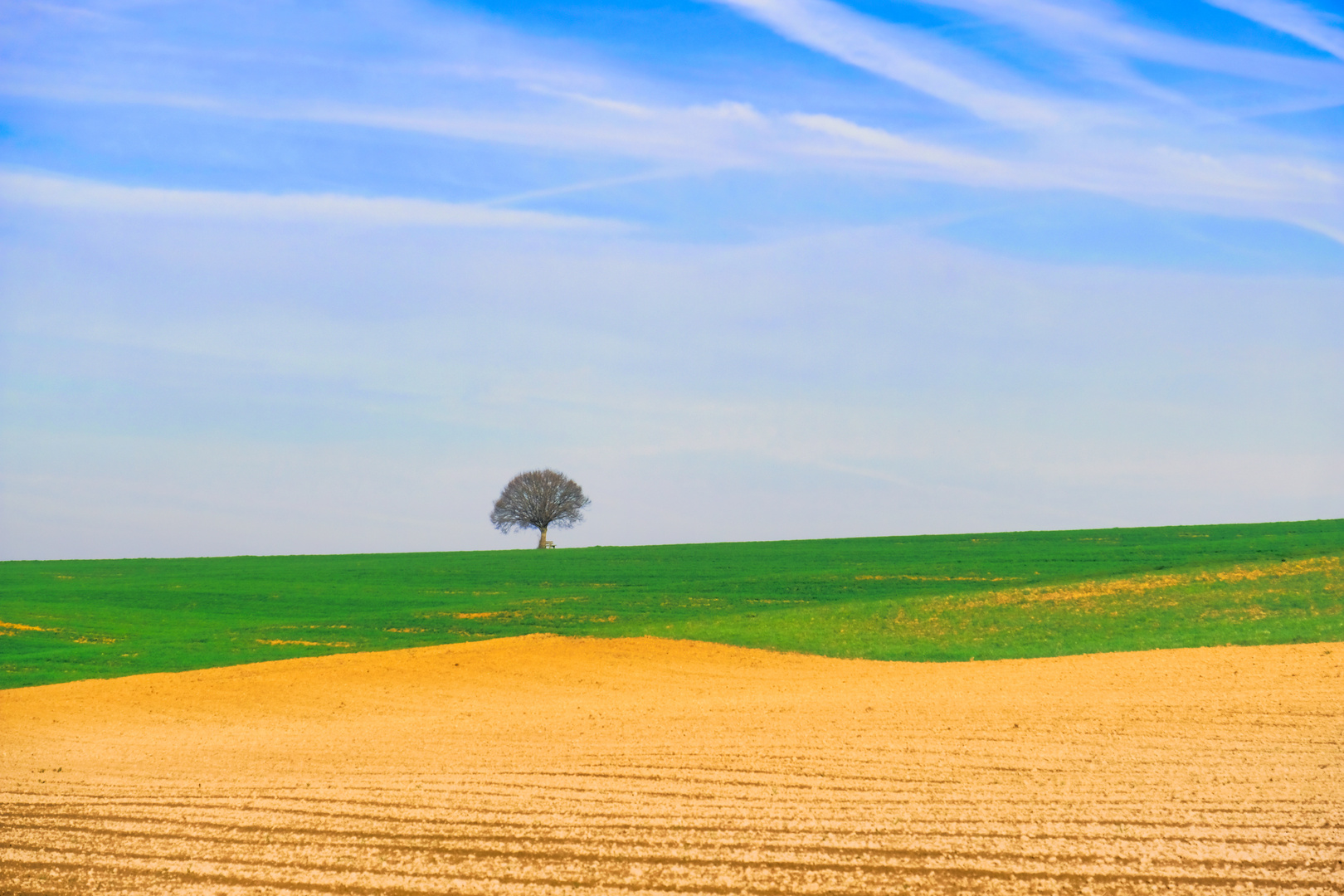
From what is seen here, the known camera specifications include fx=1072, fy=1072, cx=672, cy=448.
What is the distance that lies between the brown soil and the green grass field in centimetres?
570

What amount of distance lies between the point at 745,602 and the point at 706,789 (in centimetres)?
2759

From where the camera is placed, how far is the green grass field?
27.5m

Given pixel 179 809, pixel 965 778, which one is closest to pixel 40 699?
pixel 179 809

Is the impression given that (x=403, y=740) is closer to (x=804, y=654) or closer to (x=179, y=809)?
(x=179, y=809)

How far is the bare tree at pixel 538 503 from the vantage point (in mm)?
84125

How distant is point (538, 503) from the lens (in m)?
84.1

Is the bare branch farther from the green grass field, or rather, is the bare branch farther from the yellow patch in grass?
the yellow patch in grass

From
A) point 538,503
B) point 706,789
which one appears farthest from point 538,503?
point 706,789

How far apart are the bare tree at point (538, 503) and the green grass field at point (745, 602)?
20.6 m

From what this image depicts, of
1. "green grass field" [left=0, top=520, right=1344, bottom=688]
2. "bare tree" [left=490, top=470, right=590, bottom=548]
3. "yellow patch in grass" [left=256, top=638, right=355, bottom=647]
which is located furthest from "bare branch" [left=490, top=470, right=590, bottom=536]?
"yellow patch in grass" [left=256, top=638, right=355, bottom=647]

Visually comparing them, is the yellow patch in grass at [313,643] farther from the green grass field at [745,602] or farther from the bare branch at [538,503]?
the bare branch at [538,503]

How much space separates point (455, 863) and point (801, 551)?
55252 mm

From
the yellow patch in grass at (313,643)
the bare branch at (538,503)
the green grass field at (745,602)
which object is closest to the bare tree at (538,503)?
the bare branch at (538,503)

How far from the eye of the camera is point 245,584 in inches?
1976
